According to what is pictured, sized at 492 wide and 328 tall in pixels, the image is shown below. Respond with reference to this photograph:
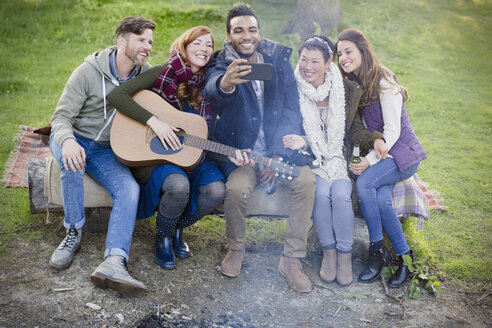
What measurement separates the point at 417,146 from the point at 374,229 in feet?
2.62

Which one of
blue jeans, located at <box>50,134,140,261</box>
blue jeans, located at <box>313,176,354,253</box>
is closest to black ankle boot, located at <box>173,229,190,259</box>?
blue jeans, located at <box>50,134,140,261</box>

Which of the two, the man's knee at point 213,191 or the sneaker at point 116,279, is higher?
the man's knee at point 213,191

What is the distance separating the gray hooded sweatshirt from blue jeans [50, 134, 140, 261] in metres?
0.12

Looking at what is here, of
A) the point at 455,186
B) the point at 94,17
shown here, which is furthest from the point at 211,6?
the point at 455,186

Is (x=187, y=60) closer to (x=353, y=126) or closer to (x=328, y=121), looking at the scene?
(x=328, y=121)

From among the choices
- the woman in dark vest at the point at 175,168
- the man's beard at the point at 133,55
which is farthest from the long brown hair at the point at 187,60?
the man's beard at the point at 133,55

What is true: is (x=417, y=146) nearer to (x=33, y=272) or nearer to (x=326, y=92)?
(x=326, y=92)

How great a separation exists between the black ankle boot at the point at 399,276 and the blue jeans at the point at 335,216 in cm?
42

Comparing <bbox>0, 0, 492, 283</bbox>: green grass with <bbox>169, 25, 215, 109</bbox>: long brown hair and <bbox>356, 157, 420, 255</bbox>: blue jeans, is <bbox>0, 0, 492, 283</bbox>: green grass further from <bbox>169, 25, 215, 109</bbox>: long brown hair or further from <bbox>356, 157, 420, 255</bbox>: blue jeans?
<bbox>169, 25, 215, 109</bbox>: long brown hair

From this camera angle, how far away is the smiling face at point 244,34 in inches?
144

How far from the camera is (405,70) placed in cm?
889

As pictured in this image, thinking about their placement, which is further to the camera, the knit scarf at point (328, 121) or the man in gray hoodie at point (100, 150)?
the knit scarf at point (328, 121)

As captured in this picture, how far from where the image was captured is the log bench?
356 centimetres

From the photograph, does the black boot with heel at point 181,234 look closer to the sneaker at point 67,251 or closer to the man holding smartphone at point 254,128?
the man holding smartphone at point 254,128
